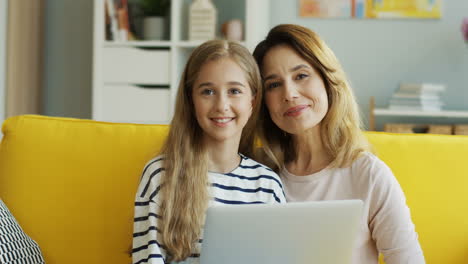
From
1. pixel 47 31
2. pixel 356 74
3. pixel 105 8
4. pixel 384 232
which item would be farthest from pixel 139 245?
pixel 47 31

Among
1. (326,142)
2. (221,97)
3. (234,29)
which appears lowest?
(326,142)

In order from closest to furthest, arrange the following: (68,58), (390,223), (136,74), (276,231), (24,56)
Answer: (276,231) → (390,223) → (136,74) → (24,56) → (68,58)

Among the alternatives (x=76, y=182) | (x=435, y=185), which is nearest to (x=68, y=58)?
(x=76, y=182)

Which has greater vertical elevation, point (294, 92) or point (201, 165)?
point (294, 92)

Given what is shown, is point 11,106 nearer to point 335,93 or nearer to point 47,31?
point 47,31

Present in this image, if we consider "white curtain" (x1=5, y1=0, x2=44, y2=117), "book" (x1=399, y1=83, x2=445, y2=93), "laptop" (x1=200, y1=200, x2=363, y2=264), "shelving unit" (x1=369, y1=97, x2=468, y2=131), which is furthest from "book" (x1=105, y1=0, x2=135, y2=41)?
"laptop" (x1=200, y1=200, x2=363, y2=264)

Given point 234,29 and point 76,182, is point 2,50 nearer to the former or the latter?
point 234,29

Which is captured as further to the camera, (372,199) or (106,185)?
(106,185)

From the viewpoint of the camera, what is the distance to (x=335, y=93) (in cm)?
150

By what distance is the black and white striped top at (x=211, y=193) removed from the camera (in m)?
1.28

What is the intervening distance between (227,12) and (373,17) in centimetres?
94

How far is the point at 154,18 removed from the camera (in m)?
3.45

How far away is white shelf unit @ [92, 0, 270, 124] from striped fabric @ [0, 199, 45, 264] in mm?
1982

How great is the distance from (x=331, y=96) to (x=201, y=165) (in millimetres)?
398
